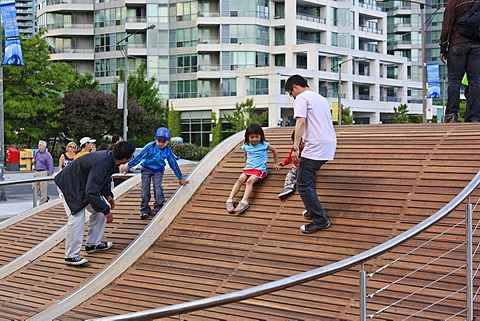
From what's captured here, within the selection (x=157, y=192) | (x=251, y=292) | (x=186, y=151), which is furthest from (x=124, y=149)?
(x=186, y=151)

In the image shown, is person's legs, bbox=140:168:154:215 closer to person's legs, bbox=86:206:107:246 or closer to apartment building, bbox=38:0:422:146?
person's legs, bbox=86:206:107:246

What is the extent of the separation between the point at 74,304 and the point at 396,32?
8796 centimetres

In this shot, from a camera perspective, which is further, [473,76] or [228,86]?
[228,86]

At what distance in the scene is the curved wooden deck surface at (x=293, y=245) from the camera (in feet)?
23.4

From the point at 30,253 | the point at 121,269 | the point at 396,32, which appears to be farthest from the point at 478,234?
the point at 396,32

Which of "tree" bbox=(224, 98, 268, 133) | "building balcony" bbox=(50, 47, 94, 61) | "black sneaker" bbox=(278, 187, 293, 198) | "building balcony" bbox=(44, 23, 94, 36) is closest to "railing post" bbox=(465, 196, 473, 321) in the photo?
"black sneaker" bbox=(278, 187, 293, 198)

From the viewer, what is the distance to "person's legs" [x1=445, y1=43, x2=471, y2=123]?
10.7 metres

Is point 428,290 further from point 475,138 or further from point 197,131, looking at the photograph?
point 197,131

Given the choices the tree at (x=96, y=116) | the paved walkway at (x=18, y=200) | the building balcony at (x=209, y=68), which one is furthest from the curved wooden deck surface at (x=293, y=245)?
the building balcony at (x=209, y=68)

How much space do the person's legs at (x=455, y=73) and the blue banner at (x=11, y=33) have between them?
1523 cm

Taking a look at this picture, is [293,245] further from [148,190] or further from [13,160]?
[13,160]

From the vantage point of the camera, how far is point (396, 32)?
90.9 m

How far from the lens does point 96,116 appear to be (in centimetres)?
5119

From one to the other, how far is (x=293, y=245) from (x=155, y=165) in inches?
125
